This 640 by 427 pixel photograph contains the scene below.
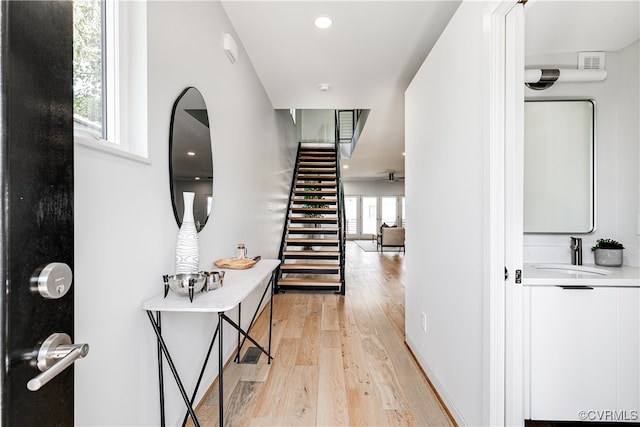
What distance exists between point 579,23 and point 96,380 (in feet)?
9.65

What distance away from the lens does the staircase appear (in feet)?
14.8

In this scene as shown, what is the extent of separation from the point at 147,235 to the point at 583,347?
217cm

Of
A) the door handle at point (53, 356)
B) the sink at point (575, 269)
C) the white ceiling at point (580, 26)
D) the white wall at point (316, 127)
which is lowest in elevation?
the sink at point (575, 269)

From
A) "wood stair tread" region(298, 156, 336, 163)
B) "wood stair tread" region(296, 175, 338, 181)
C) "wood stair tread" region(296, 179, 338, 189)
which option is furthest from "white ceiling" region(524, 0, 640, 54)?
"wood stair tread" region(298, 156, 336, 163)

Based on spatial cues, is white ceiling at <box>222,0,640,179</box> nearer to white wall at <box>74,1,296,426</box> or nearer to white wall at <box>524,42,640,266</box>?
white wall at <box>524,42,640,266</box>

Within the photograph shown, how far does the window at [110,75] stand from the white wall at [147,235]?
0.15 ft

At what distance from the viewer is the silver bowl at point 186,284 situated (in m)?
1.28

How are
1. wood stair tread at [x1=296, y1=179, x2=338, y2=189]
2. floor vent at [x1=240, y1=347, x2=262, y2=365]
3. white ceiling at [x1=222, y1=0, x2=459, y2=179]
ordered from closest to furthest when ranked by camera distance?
1. white ceiling at [x1=222, y1=0, x2=459, y2=179]
2. floor vent at [x1=240, y1=347, x2=262, y2=365]
3. wood stair tread at [x1=296, y1=179, x2=338, y2=189]

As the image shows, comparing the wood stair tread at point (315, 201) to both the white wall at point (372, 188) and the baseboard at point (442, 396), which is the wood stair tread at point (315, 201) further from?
the white wall at point (372, 188)

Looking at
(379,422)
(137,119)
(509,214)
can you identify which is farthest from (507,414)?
(137,119)

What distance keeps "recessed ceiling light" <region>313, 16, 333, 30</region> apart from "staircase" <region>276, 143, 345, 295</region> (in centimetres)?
295

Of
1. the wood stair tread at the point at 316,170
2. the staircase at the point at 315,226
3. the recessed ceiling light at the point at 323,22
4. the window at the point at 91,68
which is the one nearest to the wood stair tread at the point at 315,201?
the staircase at the point at 315,226

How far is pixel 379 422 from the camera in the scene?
67.7 inches

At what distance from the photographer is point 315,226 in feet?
20.9
